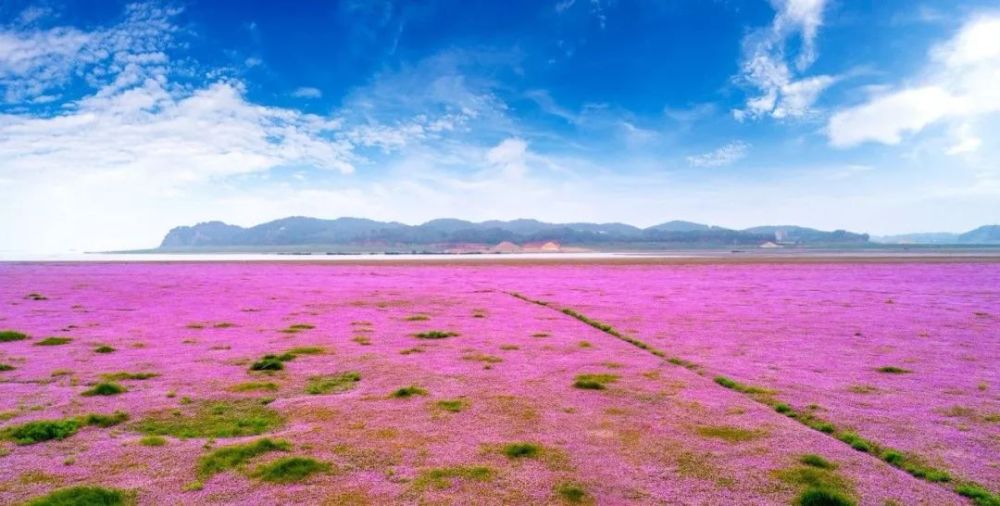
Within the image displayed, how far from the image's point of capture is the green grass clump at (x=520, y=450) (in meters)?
10.0

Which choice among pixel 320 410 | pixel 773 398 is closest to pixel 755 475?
pixel 773 398

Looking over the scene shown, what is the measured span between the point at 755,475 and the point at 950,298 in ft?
138

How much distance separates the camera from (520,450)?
1017cm

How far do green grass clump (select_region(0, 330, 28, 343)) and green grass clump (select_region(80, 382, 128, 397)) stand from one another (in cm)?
1251

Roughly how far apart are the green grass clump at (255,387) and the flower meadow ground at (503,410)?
0.09 metres

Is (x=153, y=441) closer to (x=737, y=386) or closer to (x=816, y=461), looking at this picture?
(x=816, y=461)

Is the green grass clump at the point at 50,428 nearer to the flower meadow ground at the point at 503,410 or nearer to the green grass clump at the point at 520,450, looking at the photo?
the flower meadow ground at the point at 503,410

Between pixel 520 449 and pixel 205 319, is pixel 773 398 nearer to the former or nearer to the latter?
pixel 520 449

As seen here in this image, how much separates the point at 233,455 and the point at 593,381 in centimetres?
957

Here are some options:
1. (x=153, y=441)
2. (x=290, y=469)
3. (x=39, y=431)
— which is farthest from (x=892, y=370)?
(x=39, y=431)

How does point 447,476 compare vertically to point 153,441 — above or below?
below

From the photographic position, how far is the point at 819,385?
1528 cm

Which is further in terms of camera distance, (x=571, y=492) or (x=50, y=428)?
(x=50, y=428)

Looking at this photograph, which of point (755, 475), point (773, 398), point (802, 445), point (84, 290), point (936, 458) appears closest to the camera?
point (755, 475)
